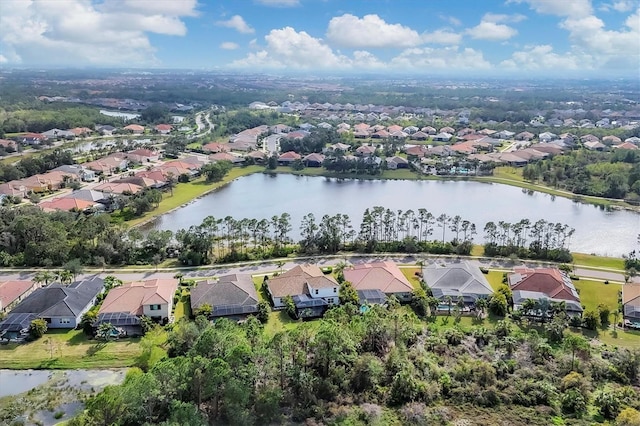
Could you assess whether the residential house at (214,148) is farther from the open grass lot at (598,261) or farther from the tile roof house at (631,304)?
the tile roof house at (631,304)

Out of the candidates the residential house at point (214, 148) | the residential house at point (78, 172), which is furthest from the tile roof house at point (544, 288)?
the residential house at point (214, 148)

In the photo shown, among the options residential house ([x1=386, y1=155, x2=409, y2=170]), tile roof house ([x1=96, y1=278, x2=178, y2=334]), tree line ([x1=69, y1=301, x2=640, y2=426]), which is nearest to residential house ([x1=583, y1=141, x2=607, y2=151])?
residential house ([x1=386, y1=155, x2=409, y2=170])

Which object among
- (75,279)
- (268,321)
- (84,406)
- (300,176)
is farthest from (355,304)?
(300,176)

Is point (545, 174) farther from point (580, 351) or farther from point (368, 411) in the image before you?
point (368, 411)

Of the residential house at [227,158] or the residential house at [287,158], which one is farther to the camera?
the residential house at [287,158]

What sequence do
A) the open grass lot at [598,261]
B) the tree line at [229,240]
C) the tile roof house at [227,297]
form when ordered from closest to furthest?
the tile roof house at [227,297], the tree line at [229,240], the open grass lot at [598,261]

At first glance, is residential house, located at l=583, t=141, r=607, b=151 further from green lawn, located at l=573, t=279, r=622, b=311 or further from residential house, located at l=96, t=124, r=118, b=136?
residential house, located at l=96, t=124, r=118, b=136
